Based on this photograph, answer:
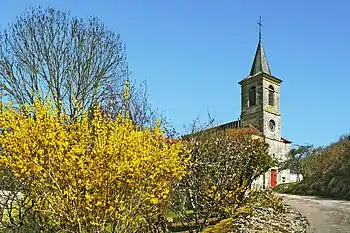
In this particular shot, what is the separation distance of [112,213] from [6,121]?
2436 millimetres

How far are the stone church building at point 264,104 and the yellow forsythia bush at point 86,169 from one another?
118 ft

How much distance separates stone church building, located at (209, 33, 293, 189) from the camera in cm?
4200

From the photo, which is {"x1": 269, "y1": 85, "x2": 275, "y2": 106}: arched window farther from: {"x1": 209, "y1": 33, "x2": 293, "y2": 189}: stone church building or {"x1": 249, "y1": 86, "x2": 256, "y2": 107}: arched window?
{"x1": 249, "y1": 86, "x2": 256, "y2": 107}: arched window

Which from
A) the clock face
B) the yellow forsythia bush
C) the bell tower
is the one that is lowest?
the yellow forsythia bush

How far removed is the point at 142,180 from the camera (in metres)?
6.27

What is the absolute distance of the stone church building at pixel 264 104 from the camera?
4200cm

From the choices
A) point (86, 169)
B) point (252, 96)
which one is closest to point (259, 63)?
point (252, 96)

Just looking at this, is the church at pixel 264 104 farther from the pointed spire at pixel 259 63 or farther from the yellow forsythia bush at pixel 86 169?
the yellow forsythia bush at pixel 86 169

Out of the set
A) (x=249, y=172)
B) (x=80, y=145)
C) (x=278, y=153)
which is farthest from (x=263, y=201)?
(x=278, y=153)

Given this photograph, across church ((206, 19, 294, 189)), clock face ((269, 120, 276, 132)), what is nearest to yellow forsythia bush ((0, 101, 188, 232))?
church ((206, 19, 294, 189))

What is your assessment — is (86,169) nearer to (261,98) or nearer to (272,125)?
(261,98)

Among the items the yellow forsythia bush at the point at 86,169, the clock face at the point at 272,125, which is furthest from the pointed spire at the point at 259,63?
the yellow forsythia bush at the point at 86,169

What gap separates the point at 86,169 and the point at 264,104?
37989 mm

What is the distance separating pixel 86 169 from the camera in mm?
5918
